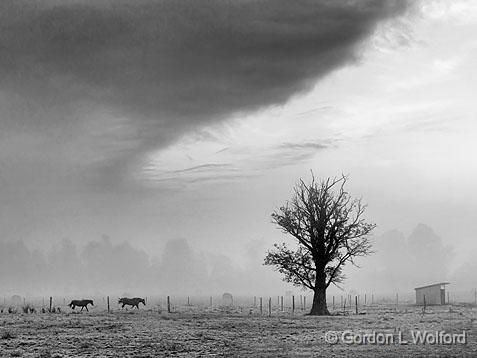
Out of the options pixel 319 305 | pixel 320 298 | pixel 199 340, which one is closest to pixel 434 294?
pixel 320 298

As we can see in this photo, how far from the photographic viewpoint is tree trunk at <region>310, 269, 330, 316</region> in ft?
196

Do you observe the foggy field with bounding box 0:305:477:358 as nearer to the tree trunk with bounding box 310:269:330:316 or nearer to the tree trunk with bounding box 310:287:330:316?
the tree trunk with bounding box 310:287:330:316

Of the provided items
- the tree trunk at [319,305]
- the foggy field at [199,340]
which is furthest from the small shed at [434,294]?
the foggy field at [199,340]

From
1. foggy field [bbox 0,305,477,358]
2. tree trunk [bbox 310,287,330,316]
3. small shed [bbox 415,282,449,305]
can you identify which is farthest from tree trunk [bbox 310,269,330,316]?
small shed [bbox 415,282,449,305]

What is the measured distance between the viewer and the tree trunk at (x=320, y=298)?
59.8 metres

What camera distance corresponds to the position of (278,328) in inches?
1599

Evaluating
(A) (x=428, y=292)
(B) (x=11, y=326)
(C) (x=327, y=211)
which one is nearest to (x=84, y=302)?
(B) (x=11, y=326)

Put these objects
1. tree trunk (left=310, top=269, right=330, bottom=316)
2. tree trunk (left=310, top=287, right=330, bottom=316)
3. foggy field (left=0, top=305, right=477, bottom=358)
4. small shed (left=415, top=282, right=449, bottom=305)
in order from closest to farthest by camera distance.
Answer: foggy field (left=0, top=305, right=477, bottom=358) → tree trunk (left=310, top=287, right=330, bottom=316) → tree trunk (left=310, top=269, right=330, bottom=316) → small shed (left=415, top=282, right=449, bottom=305)

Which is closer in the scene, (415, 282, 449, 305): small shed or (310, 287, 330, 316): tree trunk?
(310, 287, 330, 316): tree trunk

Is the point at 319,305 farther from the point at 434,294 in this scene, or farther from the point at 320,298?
the point at 434,294

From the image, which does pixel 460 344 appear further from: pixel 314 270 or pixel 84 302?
pixel 84 302

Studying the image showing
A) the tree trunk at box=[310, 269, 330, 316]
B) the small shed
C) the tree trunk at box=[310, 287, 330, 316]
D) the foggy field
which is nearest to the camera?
the foggy field

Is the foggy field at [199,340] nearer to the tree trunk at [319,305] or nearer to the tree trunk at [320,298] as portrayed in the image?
the tree trunk at [319,305]

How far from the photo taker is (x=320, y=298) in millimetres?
60406
